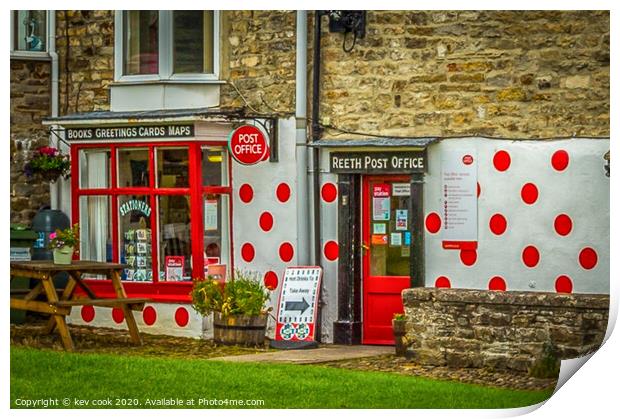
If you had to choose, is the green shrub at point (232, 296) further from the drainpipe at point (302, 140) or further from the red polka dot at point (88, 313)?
the red polka dot at point (88, 313)

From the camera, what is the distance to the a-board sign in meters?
13.5

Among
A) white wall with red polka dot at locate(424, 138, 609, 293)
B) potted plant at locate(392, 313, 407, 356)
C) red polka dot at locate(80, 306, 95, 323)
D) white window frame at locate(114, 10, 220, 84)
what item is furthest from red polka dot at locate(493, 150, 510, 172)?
red polka dot at locate(80, 306, 95, 323)

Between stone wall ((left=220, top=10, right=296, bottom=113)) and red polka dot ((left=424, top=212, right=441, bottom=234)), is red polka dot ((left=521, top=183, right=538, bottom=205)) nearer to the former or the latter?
red polka dot ((left=424, top=212, right=441, bottom=234))

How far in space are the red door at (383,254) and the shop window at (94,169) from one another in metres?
2.32

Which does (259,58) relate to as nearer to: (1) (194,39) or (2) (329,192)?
(1) (194,39)

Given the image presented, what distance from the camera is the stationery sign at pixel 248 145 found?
13711mm

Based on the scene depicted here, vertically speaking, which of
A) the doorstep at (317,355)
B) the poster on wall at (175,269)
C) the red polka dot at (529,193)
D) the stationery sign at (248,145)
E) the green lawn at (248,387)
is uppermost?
the stationery sign at (248,145)

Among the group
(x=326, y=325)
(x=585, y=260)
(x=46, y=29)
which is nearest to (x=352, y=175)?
(x=326, y=325)

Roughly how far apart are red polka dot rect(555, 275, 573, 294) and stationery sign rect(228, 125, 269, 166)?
2.64 m

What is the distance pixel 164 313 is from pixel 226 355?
94cm

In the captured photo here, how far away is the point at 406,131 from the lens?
1340 cm


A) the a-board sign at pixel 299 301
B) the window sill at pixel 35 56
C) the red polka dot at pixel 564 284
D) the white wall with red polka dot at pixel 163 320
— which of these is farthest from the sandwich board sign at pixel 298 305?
the window sill at pixel 35 56

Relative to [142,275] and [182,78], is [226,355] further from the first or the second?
[182,78]

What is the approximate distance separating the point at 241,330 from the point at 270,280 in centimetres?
47
